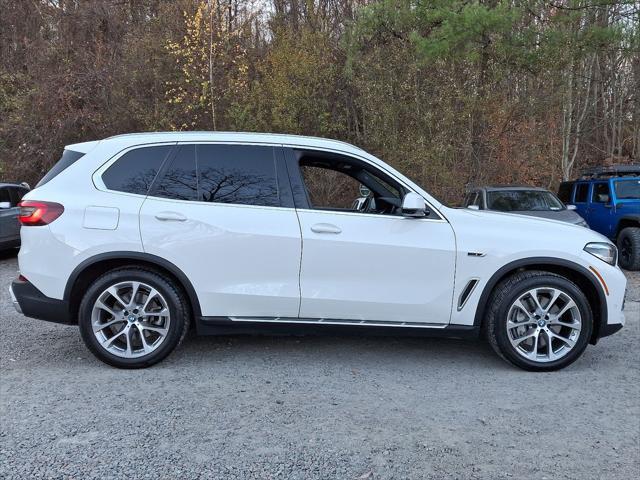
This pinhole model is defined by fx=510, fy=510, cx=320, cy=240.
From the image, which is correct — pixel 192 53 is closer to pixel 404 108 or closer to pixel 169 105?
pixel 169 105

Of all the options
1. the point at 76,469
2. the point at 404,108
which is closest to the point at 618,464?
the point at 76,469

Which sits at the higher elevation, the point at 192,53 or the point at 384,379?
the point at 192,53

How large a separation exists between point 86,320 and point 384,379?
7.69ft

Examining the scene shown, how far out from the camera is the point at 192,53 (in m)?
14.1

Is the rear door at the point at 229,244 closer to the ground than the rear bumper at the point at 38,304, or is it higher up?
higher up

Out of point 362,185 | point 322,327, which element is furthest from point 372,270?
point 362,185

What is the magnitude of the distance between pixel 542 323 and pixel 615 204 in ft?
24.2

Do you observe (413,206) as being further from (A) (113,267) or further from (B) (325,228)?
(A) (113,267)

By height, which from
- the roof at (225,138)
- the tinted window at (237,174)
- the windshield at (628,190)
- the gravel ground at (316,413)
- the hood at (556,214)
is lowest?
the gravel ground at (316,413)

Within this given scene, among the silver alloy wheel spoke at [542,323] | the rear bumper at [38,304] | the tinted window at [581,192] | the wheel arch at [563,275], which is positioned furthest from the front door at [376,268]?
the tinted window at [581,192]

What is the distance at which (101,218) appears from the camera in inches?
156

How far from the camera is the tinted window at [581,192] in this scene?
437 inches

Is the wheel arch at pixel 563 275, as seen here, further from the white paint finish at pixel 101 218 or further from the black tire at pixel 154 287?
the white paint finish at pixel 101 218

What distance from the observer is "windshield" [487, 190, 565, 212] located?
385 inches
